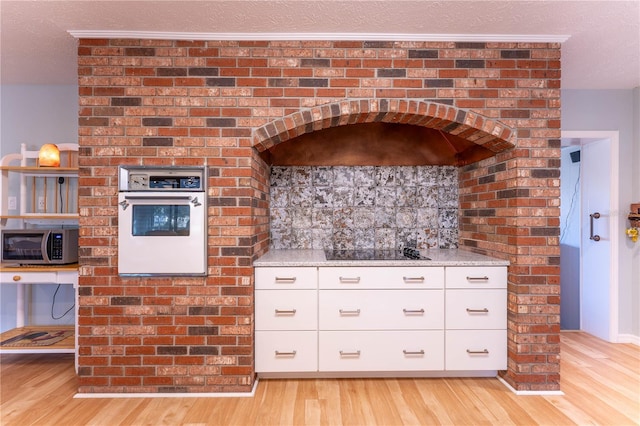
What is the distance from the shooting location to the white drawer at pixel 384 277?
2715 millimetres

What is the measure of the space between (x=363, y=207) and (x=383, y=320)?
1177 millimetres

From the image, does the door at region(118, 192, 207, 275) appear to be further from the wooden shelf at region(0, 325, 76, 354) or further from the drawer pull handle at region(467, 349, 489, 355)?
the drawer pull handle at region(467, 349, 489, 355)

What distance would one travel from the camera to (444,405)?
2422 millimetres

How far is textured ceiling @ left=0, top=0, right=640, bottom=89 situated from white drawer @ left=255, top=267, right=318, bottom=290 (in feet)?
5.37

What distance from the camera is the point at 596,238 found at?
12.5 ft

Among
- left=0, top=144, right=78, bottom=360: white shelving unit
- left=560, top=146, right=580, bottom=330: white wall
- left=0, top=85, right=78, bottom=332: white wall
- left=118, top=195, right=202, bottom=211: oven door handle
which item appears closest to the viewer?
left=118, top=195, right=202, bottom=211: oven door handle

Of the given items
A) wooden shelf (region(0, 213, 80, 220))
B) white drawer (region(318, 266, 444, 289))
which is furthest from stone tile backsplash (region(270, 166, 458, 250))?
wooden shelf (region(0, 213, 80, 220))

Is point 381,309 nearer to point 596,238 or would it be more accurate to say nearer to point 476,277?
point 476,277

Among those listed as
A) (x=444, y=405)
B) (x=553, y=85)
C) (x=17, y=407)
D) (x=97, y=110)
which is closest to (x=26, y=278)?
(x=17, y=407)

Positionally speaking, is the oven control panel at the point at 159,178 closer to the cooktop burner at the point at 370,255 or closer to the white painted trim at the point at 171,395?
the cooktop burner at the point at 370,255

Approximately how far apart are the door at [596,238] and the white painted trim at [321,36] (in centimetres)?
180

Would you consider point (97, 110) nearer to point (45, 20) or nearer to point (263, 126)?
point (45, 20)

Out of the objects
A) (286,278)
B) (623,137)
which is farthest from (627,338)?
(286,278)

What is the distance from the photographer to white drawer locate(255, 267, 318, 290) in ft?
8.80
